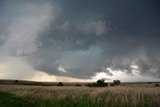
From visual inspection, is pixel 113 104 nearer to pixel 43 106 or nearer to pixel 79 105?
pixel 79 105

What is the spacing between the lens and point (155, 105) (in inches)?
490

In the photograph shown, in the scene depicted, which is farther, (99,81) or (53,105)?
(99,81)

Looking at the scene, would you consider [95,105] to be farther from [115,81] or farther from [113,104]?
[115,81]

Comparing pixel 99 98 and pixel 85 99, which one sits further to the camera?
pixel 85 99

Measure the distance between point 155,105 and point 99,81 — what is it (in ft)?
124

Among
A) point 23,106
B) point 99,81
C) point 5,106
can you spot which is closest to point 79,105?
point 23,106

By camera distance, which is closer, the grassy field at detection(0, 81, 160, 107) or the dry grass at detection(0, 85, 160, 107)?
the grassy field at detection(0, 81, 160, 107)

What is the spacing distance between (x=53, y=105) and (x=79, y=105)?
47.5 inches

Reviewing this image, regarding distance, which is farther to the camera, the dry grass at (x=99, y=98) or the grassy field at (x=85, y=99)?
the dry grass at (x=99, y=98)

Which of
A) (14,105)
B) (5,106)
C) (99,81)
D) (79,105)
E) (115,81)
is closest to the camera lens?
(5,106)

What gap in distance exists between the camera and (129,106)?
39.3 ft

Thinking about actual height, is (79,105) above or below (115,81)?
below

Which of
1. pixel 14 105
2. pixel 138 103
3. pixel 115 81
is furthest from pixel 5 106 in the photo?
pixel 115 81

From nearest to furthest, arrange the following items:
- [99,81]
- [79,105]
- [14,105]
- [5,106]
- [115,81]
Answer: [5,106] → [14,105] → [79,105] → [99,81] → [115,81]
